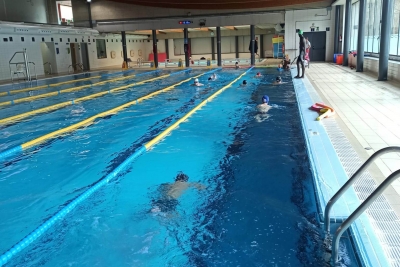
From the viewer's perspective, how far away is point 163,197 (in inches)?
151

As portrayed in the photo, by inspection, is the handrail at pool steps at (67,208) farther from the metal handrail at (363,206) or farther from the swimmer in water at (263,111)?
the metal handrail at (363,206)

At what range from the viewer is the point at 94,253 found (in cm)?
289

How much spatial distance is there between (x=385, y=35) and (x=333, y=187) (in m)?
9.10

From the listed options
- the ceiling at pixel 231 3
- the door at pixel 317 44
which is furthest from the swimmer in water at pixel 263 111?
the door at pixel 317 44

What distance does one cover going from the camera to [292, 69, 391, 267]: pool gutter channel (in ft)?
8.02

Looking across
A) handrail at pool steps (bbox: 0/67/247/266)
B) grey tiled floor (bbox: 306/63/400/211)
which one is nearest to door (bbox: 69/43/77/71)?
grey tiled floor (bbox: 306/63/400/211)

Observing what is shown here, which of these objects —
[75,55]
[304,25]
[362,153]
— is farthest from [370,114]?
[75,55]

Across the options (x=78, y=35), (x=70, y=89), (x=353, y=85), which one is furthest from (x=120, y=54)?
(x=353, y=85)

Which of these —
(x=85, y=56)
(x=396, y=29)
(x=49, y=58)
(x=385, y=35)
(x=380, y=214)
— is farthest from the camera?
(x=85, y=56)

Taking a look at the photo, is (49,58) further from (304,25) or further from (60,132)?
(60,132)

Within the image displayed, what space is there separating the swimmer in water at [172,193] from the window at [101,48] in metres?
24.2

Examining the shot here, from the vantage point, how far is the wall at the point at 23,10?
Result: 1972 cm

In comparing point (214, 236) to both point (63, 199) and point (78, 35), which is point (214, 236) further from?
point (78, 35)

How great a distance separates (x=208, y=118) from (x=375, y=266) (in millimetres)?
5467
